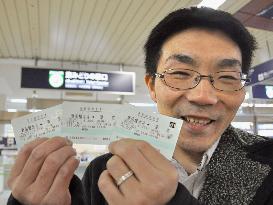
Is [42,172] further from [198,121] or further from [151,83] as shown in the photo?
[151,83]

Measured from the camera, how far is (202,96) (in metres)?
1.03

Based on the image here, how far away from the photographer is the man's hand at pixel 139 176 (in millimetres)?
722

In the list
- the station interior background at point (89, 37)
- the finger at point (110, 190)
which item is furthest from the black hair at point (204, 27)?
the station interior background at point (89, 37)

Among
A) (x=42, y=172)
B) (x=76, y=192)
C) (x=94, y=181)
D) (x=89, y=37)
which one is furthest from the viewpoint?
(x=89, y=37)

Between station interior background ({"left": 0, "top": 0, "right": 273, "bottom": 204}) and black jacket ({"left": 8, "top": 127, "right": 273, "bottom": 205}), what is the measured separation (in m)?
1.81

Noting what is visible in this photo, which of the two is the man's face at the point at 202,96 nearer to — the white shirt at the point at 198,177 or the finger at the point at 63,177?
the white shirt at the point at 198,177

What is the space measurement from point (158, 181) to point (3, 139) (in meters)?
8.34

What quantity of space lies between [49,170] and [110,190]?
19cm

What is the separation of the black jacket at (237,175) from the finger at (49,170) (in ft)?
0.31

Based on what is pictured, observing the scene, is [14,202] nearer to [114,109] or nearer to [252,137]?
[114,109]

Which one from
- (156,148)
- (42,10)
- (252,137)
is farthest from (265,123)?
(156,148)

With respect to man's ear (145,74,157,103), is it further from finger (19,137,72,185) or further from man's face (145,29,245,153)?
finger (19,137,72,185)

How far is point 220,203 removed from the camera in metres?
1.01

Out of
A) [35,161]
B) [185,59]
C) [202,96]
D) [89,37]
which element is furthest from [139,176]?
[89,37]
